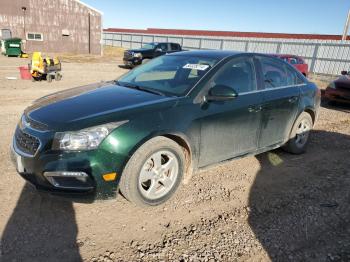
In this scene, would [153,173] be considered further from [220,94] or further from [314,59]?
[314,59]

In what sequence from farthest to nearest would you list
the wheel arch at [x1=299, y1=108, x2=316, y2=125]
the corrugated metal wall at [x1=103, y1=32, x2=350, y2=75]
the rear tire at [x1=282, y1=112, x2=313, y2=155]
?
the corrugated metal wall at [x1=103, y1=32, x2=350, y2=75]
the wheel arch at [x1=299, y1=108, x2=316, y2=125]
the rear tire at [x1=282, y1=112, x2=313, y2=155]

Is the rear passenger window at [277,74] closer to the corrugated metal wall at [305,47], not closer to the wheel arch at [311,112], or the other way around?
the wheel arch at [311,112]

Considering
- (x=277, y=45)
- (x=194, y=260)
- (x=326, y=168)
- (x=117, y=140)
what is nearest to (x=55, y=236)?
(x=117, y=140)

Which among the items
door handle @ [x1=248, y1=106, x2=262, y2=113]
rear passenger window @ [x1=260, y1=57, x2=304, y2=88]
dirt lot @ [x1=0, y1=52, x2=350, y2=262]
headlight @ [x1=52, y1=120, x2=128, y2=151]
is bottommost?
dirt lot @ [x1=0, y1=52, x2=350, y2=262]

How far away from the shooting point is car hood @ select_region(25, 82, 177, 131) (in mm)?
3021

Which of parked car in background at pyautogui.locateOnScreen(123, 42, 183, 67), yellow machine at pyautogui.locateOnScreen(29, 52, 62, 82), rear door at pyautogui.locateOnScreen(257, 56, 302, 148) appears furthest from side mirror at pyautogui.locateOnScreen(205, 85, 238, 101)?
parked car in background at pyautogui.locateOnScreen(123, 42, 183, 67)

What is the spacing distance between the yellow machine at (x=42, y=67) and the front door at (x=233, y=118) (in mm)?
9532

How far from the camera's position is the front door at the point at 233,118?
3.75 meters

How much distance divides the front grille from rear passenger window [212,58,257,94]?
6.82 feet

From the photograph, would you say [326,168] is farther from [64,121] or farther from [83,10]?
[83,10]

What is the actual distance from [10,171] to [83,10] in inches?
1055

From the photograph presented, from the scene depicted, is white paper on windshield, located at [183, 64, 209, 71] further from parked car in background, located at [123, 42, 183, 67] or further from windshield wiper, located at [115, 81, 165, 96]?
parked car in background, located at [123, 42, 183, 67]

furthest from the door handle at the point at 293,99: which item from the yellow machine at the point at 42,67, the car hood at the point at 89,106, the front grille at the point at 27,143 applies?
the yellow machine at the point at 42,67

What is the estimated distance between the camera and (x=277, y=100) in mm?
4547
